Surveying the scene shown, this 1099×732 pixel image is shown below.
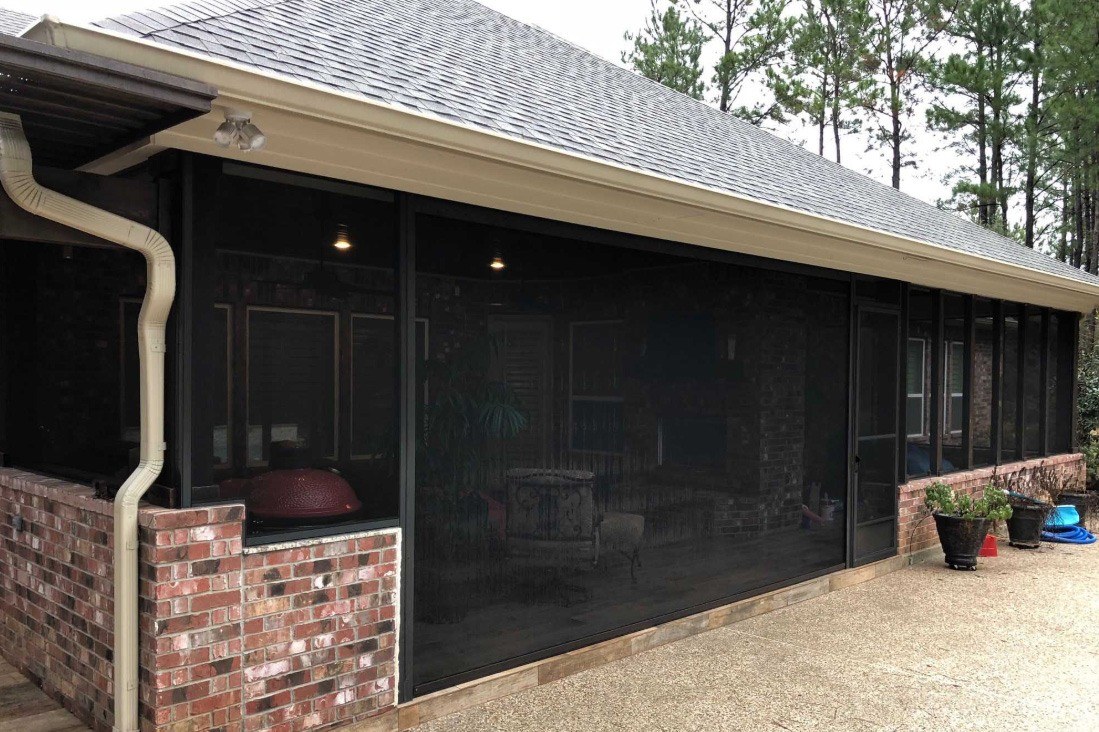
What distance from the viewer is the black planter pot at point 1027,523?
24.3 feet

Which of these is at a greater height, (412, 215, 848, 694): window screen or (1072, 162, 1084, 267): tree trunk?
(1072, 162, 1084, 267): tree trunk

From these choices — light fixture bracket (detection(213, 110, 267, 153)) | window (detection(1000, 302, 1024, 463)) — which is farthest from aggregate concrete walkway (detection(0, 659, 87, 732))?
window (detection(1000, 302, 1024, 463))

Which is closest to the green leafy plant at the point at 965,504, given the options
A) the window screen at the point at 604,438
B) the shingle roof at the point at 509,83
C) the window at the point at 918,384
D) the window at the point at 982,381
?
the window at the point at 918,384

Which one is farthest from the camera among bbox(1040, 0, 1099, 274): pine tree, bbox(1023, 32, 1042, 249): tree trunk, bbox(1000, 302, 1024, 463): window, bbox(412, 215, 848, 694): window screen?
bbox(1023, 32, 1042, 249): tree trunk

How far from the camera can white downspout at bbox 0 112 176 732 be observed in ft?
8.64

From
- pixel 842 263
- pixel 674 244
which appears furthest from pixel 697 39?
pixel 674 244

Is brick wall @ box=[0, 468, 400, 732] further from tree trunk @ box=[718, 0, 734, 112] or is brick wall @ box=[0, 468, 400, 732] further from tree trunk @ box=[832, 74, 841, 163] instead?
tree trunk @ box=[832, 74, 841, 163]

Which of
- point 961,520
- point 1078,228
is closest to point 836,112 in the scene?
point 1078,228

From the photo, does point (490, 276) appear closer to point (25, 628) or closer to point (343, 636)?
point (343, 636)

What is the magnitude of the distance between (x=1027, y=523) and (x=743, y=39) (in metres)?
12.1

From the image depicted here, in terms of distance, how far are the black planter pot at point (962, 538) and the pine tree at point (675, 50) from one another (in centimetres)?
1176

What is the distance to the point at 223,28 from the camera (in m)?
2.94

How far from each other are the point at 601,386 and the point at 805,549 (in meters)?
2.22

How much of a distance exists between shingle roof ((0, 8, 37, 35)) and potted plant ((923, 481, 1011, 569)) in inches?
268
